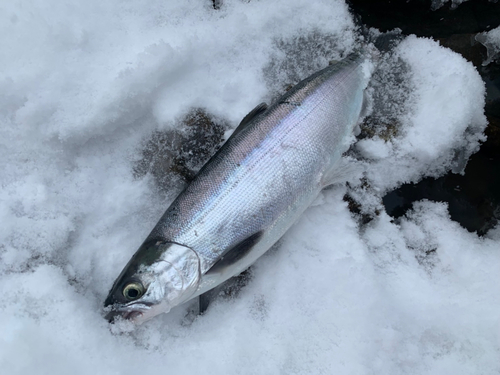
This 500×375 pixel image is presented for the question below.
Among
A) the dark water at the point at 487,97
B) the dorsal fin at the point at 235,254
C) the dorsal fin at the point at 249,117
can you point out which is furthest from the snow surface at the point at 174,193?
the dorsal fin at the point at 235,254

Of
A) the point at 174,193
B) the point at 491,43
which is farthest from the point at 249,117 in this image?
the point at 491,43

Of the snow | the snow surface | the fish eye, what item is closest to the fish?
the fish eye

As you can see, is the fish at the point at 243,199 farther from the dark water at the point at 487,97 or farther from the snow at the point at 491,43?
the snow at the point at 491,43

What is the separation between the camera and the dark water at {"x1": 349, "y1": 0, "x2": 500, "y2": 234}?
2820 millimetres

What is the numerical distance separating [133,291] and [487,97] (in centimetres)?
303

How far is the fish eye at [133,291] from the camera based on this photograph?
6.68 ft

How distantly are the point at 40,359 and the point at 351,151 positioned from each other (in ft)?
8.17

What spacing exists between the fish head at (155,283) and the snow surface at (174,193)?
1.04ft

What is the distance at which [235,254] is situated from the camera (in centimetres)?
214

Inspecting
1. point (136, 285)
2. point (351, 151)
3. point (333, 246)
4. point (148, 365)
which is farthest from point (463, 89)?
point (148, 365)

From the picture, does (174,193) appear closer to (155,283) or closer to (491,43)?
(155,283)

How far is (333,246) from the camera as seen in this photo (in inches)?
102

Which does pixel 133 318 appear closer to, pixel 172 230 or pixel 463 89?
pixel 172 230

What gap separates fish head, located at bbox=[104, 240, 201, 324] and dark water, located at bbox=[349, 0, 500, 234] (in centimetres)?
168
